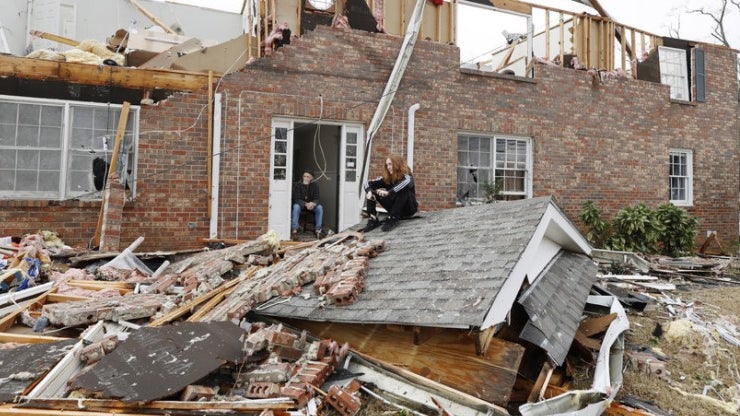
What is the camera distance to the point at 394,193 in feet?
21.9

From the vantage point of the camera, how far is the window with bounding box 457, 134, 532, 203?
10883 millimetres

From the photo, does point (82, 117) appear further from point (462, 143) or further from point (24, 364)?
point (462, 143)

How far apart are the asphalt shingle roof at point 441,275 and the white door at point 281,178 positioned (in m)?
4.08

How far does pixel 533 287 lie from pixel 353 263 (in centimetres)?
170

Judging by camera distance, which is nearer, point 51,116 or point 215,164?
point 51,116

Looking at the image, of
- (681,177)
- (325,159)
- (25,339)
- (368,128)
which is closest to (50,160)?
(25,339)

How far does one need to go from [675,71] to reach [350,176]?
1031 cm

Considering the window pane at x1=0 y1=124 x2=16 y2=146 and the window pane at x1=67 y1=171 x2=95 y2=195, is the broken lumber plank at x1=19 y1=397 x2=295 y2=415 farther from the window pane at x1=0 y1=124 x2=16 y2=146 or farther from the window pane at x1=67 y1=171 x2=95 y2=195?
the window pane at x1=0 y1=124 x2=16 y2=146

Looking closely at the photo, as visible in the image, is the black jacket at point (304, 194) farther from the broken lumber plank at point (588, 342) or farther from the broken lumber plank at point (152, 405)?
the broken lumber plank at point (152, 405)

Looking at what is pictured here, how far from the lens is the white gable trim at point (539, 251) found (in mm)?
3248

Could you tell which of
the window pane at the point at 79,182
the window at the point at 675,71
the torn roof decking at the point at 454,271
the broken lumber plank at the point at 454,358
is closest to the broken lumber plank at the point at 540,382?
the broken lumber plank at the point at 454,358

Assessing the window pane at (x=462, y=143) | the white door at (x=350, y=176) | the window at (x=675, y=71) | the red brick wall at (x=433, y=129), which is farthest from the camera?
the window at (x=675, y=71)

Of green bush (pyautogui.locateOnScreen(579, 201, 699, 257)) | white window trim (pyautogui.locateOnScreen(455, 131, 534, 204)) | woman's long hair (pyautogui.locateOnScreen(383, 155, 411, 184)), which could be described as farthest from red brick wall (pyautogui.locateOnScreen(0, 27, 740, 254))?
Result: woman's long hair (pyautogui.locateOnScreen(383, 155, 411, 184))

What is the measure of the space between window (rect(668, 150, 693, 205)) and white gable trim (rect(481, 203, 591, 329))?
28.2 ft
